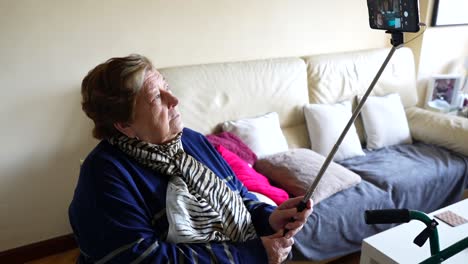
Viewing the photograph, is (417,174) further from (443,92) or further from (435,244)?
(443,92)

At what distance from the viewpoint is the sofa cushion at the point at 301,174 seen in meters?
1.80

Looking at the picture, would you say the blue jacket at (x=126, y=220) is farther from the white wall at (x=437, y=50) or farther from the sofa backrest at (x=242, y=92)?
the white wall at (x=437, y=50)

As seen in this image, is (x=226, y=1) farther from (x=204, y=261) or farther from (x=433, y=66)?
(x=433, y=66)

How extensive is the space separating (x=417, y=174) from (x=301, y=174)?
736mm

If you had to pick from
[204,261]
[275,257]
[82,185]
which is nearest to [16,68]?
[82,185]

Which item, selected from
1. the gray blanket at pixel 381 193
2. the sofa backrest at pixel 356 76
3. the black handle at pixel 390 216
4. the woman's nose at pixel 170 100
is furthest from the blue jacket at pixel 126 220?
the sofa backrest at pixel 356 76

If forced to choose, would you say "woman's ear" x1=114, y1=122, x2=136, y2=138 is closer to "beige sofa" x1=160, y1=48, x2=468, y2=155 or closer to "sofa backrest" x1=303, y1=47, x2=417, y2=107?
"beige sofa" x1=160, y1=48, x2=468, y2=155

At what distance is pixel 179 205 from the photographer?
0.99 meters

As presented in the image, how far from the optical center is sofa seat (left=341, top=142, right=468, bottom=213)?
199 cm

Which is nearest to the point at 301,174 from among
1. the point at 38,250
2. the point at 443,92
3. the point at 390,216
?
the point at 390,216

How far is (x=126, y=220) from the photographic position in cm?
89

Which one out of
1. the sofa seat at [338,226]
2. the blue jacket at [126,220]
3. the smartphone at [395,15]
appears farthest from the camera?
the sofa seat at [338,226]

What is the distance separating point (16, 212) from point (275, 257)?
62.2 inches

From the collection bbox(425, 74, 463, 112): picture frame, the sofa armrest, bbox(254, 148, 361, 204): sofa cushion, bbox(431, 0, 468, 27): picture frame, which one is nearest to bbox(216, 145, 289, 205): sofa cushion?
bbox(254, 148, 361, 204): sofa cushion
